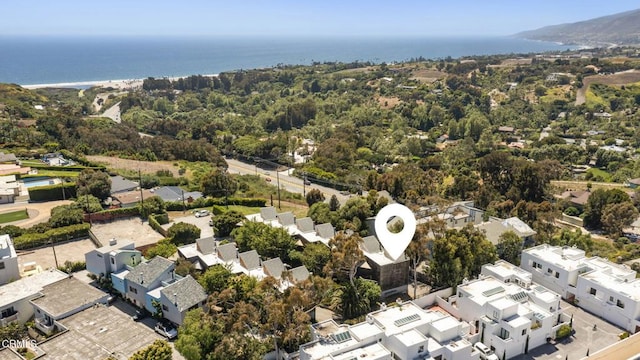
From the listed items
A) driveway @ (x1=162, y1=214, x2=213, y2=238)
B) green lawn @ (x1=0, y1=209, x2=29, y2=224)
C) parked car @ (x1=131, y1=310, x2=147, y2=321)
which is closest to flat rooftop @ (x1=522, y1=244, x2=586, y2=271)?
driveway @ (x1=162, y1=214, x2=213, y2=238)

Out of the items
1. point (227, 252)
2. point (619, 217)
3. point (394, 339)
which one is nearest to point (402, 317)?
point (394, 339)

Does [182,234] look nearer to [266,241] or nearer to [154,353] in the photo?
[266,241]

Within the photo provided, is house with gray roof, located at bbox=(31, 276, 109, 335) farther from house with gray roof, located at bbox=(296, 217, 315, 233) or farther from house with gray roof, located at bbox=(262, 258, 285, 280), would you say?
house with gray roof, located at bbox=(296, 217, 315, 233)

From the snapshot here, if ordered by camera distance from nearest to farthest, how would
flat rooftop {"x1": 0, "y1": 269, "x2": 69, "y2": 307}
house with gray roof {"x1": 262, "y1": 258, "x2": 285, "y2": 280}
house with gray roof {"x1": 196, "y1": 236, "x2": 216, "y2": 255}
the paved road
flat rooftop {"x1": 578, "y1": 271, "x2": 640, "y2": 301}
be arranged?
flat rooftop {"x1": 0, "y1": 269, "x2": 69, "y2": 307} → flat rooftop {"x1": 578, "y1": 271, "x2": 640, "y2": 301} → house with gray roof {"x1": 262, "y1": 258, "x2": 285, "y2": 280} → house with gray roof {"x1": 196, "y1": 236, "x2": 216, "y2": 255} → the paved road

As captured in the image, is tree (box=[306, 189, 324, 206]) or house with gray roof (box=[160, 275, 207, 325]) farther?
tree (box=[306, 189, 324, 206])

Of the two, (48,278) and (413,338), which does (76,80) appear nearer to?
(48,278)

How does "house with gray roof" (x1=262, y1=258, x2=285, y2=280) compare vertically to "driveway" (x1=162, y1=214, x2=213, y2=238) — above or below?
above

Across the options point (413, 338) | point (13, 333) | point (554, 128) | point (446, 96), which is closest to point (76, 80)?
point (446, 96)
